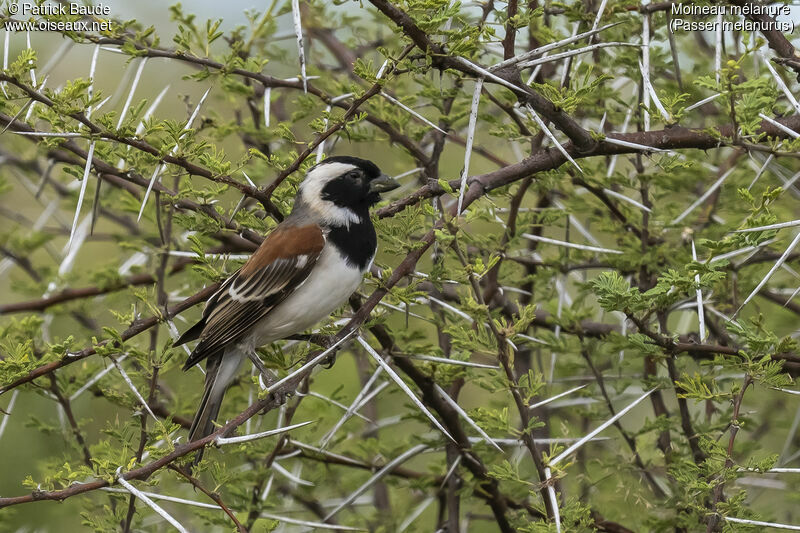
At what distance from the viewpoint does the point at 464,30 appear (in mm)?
2965

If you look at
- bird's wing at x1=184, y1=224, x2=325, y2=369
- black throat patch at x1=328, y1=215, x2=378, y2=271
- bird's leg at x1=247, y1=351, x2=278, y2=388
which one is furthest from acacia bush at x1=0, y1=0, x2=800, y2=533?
black throat patch at x1=328, y1=215, x2=378, y2=271

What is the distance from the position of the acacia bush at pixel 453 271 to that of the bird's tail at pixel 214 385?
196 millimetres

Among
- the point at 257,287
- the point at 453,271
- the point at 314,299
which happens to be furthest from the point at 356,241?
the point at 453,271

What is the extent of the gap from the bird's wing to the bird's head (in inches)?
10.3

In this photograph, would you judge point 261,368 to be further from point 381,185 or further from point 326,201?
point 381,185

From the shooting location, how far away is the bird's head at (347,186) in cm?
438

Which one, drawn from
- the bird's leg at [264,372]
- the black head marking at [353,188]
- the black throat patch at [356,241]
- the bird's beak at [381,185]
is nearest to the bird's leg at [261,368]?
the bird's leg at [264,372]

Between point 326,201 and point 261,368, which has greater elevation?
point 326,201

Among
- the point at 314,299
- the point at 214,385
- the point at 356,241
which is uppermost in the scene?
the point at 356,241

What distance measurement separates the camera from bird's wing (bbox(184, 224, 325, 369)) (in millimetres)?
4039

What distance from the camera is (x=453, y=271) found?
3133 mm

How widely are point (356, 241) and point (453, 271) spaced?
1.09m

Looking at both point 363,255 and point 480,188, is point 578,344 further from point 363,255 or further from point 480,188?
point 480,188

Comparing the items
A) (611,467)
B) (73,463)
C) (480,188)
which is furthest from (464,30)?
(73,463)
